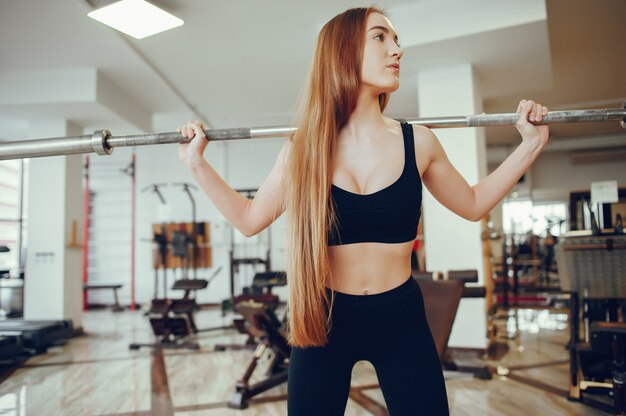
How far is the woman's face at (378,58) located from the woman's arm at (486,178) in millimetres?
159

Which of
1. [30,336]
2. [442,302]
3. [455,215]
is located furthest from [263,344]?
[30,336]

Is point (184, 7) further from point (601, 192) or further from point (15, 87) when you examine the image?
point (601, 192)

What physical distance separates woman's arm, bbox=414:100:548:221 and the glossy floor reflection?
2.02 metres

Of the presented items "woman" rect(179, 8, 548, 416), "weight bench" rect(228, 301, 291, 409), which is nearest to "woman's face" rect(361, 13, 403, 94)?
"woman" rect(179, 8, 548, 416)

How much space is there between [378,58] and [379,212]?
0.37 metres

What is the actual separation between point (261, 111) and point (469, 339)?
4.41m

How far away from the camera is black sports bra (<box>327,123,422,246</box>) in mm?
1009

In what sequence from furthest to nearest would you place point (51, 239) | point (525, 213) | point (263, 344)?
point (525, 213) → point (51, 239) → point (263, 344)

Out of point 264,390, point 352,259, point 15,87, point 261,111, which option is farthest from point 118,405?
point 261,111

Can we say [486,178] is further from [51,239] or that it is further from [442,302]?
[51,239]

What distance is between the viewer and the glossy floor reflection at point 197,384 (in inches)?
116

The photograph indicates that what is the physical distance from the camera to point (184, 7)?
12.5 ft

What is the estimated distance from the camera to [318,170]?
103cm

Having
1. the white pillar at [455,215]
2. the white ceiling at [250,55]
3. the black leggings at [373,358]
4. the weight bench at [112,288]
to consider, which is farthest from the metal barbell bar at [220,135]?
the weight bench at [112,288]
